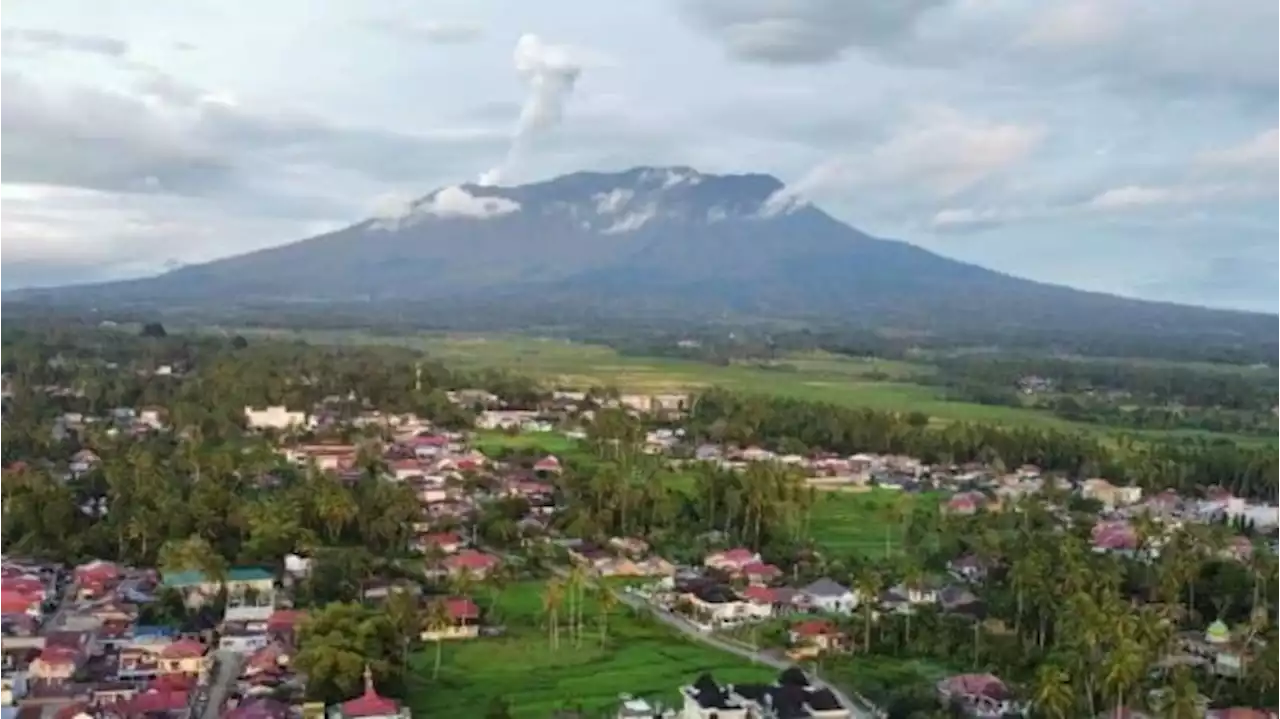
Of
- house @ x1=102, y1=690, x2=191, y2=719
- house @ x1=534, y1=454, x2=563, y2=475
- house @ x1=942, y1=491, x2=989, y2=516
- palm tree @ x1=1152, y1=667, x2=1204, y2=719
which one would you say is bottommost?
house @ x1=102, y1=690, x2=191, y2=719

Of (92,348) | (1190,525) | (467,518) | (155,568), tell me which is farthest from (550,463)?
(92,348)

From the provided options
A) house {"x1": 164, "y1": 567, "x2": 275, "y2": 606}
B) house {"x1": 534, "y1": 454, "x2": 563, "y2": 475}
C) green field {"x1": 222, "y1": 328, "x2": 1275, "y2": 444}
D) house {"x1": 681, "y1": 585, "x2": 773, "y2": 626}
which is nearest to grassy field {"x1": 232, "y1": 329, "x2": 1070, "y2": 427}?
green field {"x1": 222, "y1": 328, "x2": 1275, "y2": 444}

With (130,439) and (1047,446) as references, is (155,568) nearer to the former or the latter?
(130,439)

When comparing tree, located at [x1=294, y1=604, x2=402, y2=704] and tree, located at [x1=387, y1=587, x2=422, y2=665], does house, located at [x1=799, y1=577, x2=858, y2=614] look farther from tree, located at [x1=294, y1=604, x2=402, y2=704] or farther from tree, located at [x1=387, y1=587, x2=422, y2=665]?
tree, located at [x1=294, y1=604, x2=402, y2=704]

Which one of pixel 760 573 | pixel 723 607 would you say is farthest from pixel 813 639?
pixel 760 573

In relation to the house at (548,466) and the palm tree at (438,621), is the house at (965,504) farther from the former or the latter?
the palm tree at (438,621)

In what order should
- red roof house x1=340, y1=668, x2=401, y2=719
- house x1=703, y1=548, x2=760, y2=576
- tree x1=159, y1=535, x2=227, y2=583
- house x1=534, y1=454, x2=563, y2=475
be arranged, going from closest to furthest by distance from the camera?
red roof house x1=340, y1=668, x2=401, y2=719, tree x1=159, y1=535, x2=227, y2=583, house x1=703, y1=548, x2=760, y2=576, house x1=534, y1=454, x2=563, y2=475

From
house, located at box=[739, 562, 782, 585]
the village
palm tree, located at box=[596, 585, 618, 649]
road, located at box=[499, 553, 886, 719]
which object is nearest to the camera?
the village
